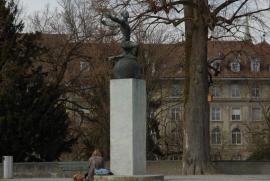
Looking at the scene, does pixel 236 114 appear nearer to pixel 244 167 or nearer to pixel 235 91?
pixel 235 91

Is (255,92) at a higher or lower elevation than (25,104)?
higher

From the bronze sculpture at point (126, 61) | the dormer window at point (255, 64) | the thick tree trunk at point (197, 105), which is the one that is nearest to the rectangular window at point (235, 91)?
the dormer window at point (255, 64)

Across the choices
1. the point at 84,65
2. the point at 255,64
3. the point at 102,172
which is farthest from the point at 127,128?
the point at 255,64

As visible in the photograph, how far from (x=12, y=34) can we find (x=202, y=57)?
11376 millimetres

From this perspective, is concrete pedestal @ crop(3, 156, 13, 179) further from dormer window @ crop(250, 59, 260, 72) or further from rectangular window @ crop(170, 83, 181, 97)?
rectangular window @ crop(170, 83, 181, 97)

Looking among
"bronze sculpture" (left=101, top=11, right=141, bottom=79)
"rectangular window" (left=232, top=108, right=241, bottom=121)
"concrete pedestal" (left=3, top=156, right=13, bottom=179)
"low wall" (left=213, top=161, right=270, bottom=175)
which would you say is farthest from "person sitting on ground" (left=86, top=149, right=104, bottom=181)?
"rectangular window" (left=232, top=108, right=241, bottom=121)

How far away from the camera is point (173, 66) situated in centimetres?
4953

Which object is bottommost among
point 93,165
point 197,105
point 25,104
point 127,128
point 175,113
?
point 93,165

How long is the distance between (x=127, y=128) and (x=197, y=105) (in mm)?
11597

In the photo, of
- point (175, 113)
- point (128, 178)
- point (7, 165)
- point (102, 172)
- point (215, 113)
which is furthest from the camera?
point (215, 113)

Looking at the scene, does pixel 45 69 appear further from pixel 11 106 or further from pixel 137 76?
pixel 137 76

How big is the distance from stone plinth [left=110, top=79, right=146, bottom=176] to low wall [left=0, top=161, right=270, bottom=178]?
12438mm

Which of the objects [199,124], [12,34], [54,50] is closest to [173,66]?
[54,50]

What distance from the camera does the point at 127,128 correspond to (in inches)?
784
